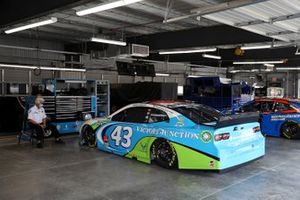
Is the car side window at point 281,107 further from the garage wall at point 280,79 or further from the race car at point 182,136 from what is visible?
the garage wall at point 280,79

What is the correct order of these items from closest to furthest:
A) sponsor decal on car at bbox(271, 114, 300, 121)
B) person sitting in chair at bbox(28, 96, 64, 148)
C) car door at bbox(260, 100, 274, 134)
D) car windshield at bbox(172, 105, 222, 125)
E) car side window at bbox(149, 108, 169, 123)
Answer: car windshield at bbox(172, 105, 222, 125), car side window at bbox(149, 108, 169, 123), person sitting in chair at bbox(28, 96, 64, 148), sponsor decal on car at bbox(271, 114, 300, 121), car door at bbox(260, 100, 274, 134)

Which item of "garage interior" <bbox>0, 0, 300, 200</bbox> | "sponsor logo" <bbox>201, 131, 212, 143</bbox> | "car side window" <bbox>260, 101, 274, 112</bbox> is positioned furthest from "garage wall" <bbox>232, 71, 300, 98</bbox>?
"sponsor logo" <bbox>201, 131, 212, 143</bbox>

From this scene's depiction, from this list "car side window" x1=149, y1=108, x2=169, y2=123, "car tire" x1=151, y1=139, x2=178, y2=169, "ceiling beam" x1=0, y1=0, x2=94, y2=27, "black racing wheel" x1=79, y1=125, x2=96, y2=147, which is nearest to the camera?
"car tire" x1=151, y1=139, x2=178, y2=169

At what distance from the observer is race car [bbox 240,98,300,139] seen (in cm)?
988

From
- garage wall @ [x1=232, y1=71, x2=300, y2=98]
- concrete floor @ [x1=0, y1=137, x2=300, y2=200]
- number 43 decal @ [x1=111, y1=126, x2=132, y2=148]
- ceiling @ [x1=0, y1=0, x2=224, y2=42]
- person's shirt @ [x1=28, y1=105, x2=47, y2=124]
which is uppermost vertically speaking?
ceiling @ [x1=0, y1=0, x2=224, y2=42]

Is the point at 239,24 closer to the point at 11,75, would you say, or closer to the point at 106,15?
the point at 106,15

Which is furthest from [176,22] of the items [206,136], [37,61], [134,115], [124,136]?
[37,61]

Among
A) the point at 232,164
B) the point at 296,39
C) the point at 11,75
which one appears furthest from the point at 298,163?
the point at 11,75

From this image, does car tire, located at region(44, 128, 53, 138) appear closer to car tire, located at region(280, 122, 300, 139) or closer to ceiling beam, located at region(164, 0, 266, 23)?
ceiling beam, located at region(164, 0, 266, 23)

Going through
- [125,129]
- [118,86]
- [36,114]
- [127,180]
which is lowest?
[127,180]

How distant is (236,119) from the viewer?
18.6 ft

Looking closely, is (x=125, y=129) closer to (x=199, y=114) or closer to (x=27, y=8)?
(x=199, y=114)

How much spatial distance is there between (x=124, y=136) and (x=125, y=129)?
16 cm

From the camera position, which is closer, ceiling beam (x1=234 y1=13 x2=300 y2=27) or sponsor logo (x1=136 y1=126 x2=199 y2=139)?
sponsor logo (x1=136 y1=126 x2=199 y2=139)
